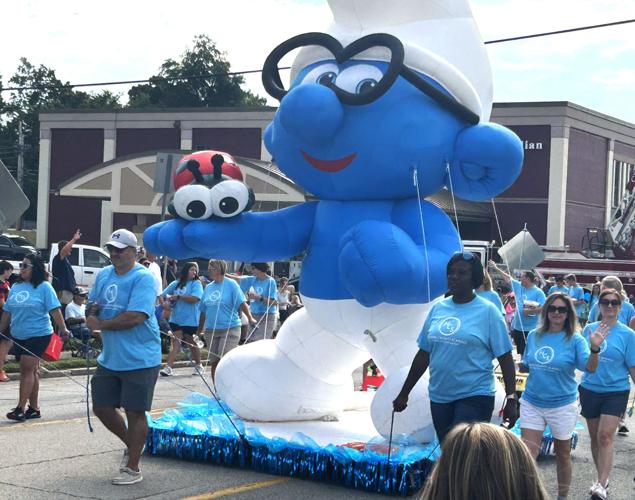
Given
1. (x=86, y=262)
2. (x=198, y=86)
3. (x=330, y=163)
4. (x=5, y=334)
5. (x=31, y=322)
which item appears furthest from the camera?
(x=198, y=86)

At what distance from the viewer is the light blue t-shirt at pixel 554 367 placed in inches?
265

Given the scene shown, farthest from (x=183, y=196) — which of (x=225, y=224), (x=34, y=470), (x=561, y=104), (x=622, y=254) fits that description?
(x=561, y=104)

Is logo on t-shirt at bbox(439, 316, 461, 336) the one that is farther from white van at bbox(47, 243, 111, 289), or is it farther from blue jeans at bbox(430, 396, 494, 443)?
white van at bbox(47, 243, 111, 289)

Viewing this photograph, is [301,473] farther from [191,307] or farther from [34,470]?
[191,307]

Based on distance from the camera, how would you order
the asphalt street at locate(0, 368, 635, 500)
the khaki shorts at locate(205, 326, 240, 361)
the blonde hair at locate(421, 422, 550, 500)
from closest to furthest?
1. the blonde hair at locate(421, 422, 550, 500)
2. the asphalt street at locate(0, 368, 635, 500)
3. the khaki shorts at locate(205, 326, 240, 361)

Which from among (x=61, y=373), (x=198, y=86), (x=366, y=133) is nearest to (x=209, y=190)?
(x=366, y=133)

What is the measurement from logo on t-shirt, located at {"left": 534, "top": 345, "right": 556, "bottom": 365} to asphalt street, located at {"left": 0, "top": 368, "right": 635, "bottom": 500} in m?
1.16

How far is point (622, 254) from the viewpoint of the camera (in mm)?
35375

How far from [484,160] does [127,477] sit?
11.4 ft

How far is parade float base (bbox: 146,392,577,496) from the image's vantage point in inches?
279

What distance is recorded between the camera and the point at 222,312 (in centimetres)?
1219

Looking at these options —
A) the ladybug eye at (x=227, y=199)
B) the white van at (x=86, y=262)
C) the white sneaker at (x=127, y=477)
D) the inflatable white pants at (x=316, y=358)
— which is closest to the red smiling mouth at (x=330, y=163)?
the ladybug eye at (x=227, y=199)

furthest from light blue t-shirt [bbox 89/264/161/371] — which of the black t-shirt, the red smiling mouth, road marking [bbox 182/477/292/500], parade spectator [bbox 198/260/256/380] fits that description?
the black t-shirt

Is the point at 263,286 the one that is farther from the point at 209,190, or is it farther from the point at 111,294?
the point at 111,294
